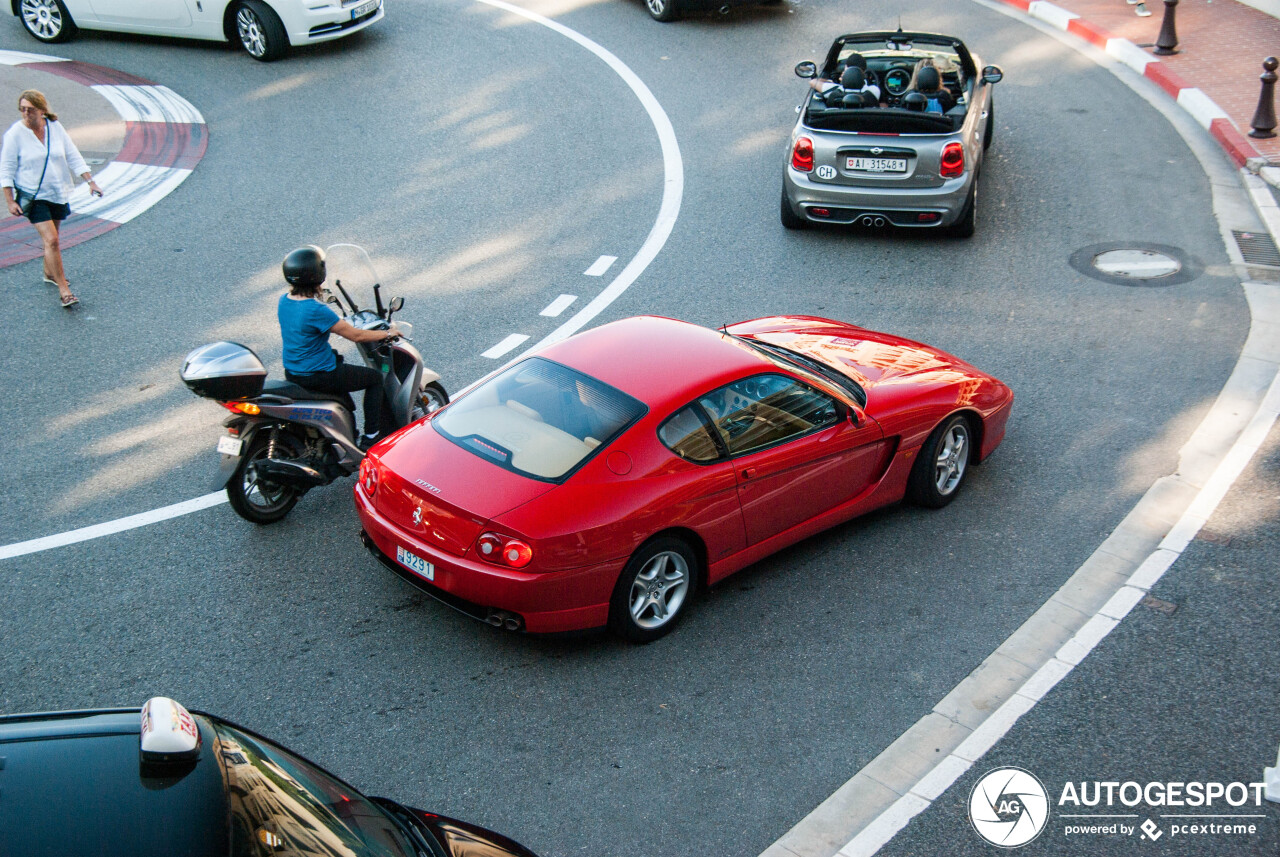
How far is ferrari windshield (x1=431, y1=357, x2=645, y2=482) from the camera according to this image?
557 centimetres

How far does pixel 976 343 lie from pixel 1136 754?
452cm

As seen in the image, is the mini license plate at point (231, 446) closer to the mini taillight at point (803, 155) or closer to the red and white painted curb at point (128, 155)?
the red and white painted curb at point (128, 155)

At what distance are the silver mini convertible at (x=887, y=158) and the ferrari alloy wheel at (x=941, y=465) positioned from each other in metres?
4.15

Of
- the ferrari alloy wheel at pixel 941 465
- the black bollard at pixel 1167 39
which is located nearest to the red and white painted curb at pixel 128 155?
the ferrari alloy wheel at pixel 941 465

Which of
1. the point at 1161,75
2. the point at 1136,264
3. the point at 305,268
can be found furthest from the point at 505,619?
the point at 1161,75

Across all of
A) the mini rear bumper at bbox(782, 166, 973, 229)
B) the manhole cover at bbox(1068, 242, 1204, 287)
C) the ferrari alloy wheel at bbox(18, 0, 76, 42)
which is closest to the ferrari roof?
the mini rear bumper at bbox(782, 166, 973, 229)

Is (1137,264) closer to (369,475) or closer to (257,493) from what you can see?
(369,475)

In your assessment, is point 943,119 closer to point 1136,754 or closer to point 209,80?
point 1136,754

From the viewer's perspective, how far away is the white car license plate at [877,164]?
34.5ft

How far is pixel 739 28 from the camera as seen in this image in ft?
57.6

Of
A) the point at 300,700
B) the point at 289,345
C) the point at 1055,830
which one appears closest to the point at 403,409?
the point at 289,345

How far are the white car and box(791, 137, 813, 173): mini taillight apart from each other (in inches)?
325

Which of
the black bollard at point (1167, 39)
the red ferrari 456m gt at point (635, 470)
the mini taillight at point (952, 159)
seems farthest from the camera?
the black bollard at point (1167, 39)

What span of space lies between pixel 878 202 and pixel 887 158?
409 millimetres
